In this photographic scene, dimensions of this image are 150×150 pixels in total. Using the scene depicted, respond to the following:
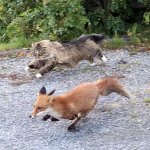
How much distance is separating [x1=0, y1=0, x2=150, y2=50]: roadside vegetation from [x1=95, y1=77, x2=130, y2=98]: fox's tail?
376cm

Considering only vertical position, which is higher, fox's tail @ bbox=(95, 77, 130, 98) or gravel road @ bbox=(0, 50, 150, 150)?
fox's tail @ bbox=(95, 77, 130, 98)

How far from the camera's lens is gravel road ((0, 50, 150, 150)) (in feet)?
20.4

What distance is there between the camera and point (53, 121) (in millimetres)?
6852

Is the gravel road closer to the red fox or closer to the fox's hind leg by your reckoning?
the fox's hind leg

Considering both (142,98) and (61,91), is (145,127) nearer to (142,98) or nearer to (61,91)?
(142,98)

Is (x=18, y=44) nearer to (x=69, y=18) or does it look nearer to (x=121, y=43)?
(x=69, y=18)

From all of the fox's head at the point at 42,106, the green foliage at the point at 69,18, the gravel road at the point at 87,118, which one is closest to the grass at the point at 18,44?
the green foliage at the point at 69,18

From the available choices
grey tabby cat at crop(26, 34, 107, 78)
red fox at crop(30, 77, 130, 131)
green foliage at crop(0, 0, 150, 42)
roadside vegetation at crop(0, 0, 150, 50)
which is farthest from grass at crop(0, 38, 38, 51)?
red fox at crop(30, 77, 130, 131)

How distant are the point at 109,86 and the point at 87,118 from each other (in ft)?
1.95

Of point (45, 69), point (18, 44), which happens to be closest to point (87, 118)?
point (45, 69)

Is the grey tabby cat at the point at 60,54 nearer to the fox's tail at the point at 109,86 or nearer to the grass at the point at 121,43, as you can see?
the grass at the point at 121,43

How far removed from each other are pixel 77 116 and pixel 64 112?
0.18 meters

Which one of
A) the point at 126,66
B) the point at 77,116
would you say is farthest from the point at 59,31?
the point at 77,116

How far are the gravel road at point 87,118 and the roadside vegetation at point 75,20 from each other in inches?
60.5
